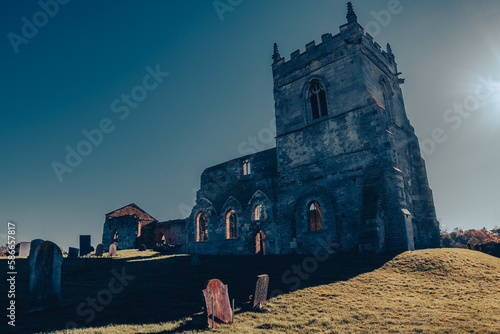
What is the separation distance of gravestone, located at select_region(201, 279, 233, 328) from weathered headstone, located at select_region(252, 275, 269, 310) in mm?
842

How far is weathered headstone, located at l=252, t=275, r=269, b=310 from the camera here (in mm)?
7458

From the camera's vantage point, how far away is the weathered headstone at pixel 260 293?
7.46m

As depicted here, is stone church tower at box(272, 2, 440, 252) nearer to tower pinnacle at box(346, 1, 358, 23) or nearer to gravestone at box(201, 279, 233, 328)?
tower pinnacle at box(346, 1, 358, 23)

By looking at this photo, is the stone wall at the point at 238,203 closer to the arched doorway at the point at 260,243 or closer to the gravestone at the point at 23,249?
the arched doorway at the point at 260,243

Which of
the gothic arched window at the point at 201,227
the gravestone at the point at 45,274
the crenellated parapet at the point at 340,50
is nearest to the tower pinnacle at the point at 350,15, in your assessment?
the crenellated parapet at the point at 340,50

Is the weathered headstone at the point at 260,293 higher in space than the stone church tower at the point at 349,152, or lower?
lower

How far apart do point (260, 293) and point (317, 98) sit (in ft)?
41.7

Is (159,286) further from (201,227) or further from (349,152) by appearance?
(201,227)

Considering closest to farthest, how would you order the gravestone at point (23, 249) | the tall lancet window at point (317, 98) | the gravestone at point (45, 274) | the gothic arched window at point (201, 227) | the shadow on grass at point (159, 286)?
the shadow on grass at point (159, 286), the gravestone at point (45, 274), the tall lancet window at point (317, 98), the gravestone at point (23, 249), the gothic arched window at point (201, 227)

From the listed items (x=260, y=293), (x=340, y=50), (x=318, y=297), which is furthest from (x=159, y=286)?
(x=340, y=50)

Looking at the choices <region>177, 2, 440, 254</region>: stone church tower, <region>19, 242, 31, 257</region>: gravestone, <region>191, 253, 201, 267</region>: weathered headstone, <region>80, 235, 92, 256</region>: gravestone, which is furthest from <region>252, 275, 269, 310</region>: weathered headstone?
<region>19, 242, 31, 257</region>: gravestone

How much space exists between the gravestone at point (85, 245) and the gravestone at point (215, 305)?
1415 centimetres

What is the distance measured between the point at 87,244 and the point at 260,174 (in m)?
11.5

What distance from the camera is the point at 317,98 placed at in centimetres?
1725
